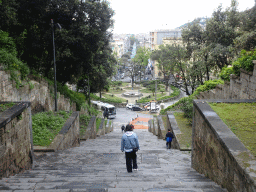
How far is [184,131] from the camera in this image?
10359mm

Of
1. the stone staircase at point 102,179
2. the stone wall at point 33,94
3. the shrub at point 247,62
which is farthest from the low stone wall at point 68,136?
the shrub at point 247,62

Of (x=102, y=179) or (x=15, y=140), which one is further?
(x=15, y=140)

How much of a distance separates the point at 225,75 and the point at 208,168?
8.50 meters

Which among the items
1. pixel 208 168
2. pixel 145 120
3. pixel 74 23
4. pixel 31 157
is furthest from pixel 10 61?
pixel 145 120

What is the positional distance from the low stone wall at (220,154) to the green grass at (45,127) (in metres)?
5.33

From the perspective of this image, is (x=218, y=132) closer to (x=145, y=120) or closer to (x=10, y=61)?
(x=10, y=61)

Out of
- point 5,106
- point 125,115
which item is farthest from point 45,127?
point 125,115

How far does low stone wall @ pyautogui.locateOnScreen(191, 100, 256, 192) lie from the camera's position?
374 centimetres

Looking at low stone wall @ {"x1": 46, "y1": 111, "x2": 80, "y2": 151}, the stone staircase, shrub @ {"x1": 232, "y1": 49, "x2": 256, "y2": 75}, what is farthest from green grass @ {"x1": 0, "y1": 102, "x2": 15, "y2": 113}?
shrub @ {"x1": 232, "y1": 49, "x2": 256, "y2": 75}

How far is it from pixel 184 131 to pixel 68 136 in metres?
5.08

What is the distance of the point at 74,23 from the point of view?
15633mm

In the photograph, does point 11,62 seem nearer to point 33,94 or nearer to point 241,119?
point 33,94

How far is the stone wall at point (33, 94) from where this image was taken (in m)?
9.72

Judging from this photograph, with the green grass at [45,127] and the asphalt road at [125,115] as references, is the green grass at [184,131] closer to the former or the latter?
the green grass at [45,127]
